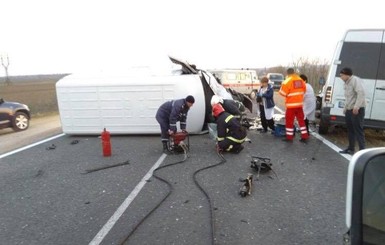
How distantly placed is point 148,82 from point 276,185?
5332 millimetres

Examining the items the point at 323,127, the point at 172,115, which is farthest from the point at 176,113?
the point at 323,127

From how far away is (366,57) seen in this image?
7996 mm

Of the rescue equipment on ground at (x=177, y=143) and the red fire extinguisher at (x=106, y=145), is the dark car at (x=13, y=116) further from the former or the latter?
the rescue equipment on ground at (x=177, y=143)

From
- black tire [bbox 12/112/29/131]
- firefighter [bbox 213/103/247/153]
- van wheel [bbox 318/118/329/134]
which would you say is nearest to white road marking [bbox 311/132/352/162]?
van wheel [bbox 318/118/329/134]

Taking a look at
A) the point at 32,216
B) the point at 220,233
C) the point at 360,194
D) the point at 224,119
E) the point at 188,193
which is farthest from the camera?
the point at 224,119

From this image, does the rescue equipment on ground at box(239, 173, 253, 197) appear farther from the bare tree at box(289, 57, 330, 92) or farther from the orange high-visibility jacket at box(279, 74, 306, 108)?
the bare tree at box(289, 57, 330, 92)

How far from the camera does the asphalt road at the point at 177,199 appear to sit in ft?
12.9

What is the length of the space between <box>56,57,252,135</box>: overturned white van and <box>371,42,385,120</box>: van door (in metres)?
4.05

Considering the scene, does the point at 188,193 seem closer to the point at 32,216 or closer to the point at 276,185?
the point at 276,185

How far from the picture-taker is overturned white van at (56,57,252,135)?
9570 millimetres

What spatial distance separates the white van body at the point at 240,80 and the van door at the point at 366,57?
1519 centimetres

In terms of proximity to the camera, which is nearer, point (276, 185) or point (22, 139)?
point (276, 185)

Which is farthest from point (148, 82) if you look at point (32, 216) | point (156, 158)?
point (32, 216)

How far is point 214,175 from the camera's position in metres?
6.09
